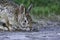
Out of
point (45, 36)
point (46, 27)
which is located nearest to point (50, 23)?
point (46, 27)

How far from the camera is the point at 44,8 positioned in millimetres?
17922

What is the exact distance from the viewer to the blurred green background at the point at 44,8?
55.0 feet

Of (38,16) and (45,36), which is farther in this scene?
(38,16)

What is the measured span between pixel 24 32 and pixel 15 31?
46 cm

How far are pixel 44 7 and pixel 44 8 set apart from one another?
0.29m

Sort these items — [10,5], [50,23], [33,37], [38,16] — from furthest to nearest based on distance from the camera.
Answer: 1. [38,16]
2. [50,23]
3. [10,5]
4. [33,37]

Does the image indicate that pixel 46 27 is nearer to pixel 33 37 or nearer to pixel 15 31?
pixel 15 31

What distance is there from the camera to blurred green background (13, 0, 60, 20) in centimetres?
1677

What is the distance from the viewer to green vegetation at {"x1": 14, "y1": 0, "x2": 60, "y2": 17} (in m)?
16.9

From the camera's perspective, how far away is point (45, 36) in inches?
420

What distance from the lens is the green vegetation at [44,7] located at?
664 inches

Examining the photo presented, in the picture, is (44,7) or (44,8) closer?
(44,8)

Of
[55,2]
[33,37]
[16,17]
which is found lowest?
[33,37]

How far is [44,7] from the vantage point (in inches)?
717
